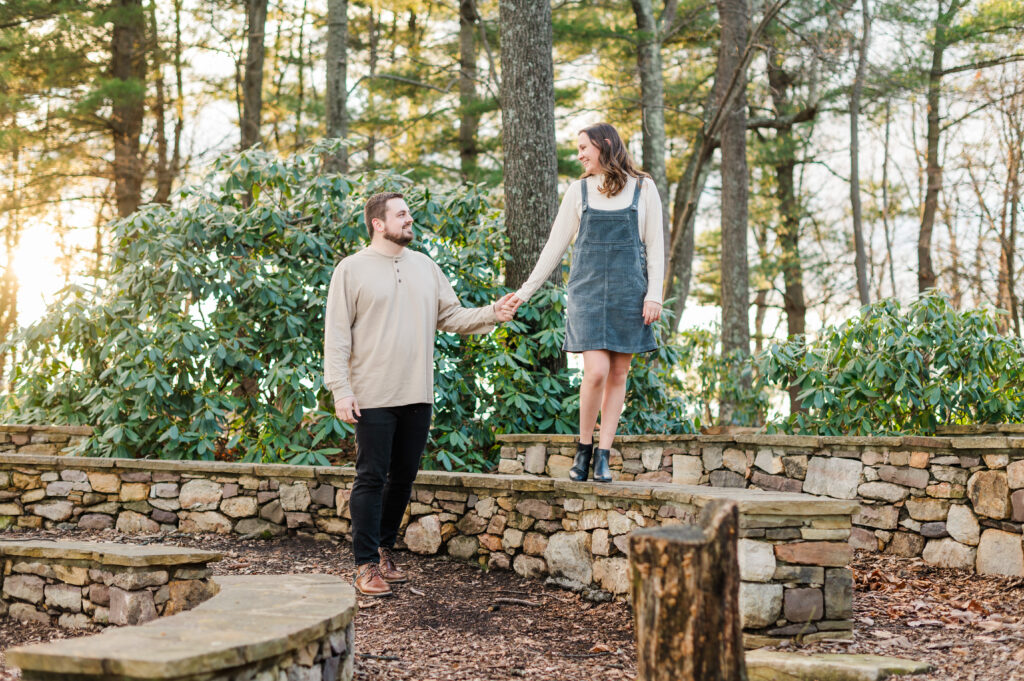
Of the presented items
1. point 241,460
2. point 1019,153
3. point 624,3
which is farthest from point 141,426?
point 1019,153

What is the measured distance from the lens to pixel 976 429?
5137 millimetres

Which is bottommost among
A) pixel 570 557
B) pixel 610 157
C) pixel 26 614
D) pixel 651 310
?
pixel 26 614

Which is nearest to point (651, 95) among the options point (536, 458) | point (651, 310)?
point (536, 458)

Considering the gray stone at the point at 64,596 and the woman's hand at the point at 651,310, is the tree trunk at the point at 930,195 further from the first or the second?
the gray stone at the point at 64,596

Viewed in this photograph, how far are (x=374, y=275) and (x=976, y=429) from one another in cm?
347

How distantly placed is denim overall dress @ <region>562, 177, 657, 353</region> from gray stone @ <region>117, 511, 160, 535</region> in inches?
118

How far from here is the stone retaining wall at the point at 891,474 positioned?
Answer: 14.2ft

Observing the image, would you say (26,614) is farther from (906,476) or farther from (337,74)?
(337,74)

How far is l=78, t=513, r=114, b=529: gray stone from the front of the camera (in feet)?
18.2

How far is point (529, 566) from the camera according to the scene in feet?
14.8

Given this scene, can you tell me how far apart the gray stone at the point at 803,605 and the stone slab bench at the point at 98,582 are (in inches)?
83.4

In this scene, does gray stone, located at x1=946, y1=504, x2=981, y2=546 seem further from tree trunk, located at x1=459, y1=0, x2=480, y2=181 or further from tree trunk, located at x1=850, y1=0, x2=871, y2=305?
tree trunk, located at x1=459, y1=0, x2=480, y2=181

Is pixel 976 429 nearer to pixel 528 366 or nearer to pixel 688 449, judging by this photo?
pixel 688 449

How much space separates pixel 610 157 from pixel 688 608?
2.27 metres
